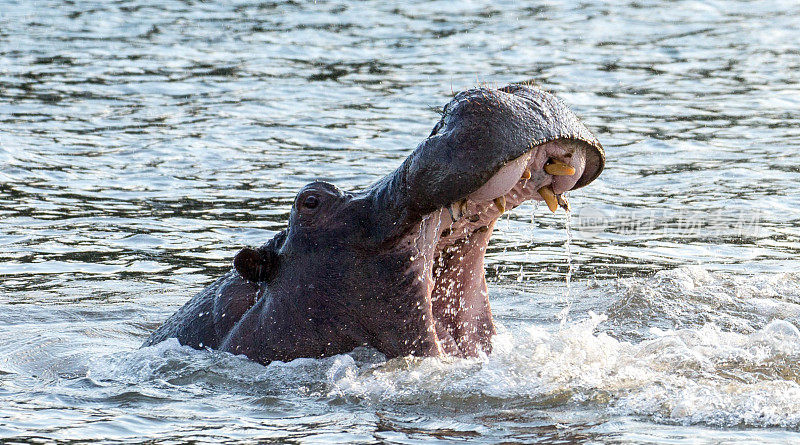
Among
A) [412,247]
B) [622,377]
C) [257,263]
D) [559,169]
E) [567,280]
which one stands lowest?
[622,377]

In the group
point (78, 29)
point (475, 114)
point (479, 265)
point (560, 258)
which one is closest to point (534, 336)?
point (479, 265)

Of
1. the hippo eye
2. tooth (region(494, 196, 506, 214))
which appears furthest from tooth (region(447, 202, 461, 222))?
the hippo eye

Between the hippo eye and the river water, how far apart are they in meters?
0.63

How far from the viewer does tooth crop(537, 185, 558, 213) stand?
472 centimetres

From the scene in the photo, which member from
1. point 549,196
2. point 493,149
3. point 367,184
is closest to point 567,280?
point 549,196

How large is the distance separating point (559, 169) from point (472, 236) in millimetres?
603

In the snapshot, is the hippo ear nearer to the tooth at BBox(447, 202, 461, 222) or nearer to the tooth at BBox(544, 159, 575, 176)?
the tooth at BBox(447, 202, 461, 222)

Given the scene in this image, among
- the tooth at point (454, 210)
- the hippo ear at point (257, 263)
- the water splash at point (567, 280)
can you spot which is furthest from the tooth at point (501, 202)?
the hippo ear at point (257, 263)

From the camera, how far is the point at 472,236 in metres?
5.18

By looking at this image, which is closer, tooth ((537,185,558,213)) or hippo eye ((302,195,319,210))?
tooth ((537,185,558,213))

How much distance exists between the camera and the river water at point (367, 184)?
5.36 metres

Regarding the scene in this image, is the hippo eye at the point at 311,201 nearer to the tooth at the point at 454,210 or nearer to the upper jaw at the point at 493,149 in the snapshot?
the upper jaw at the point at 493,149

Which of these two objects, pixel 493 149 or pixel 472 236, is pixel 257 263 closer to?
pixel 472 236

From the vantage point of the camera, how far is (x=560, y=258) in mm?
9625
